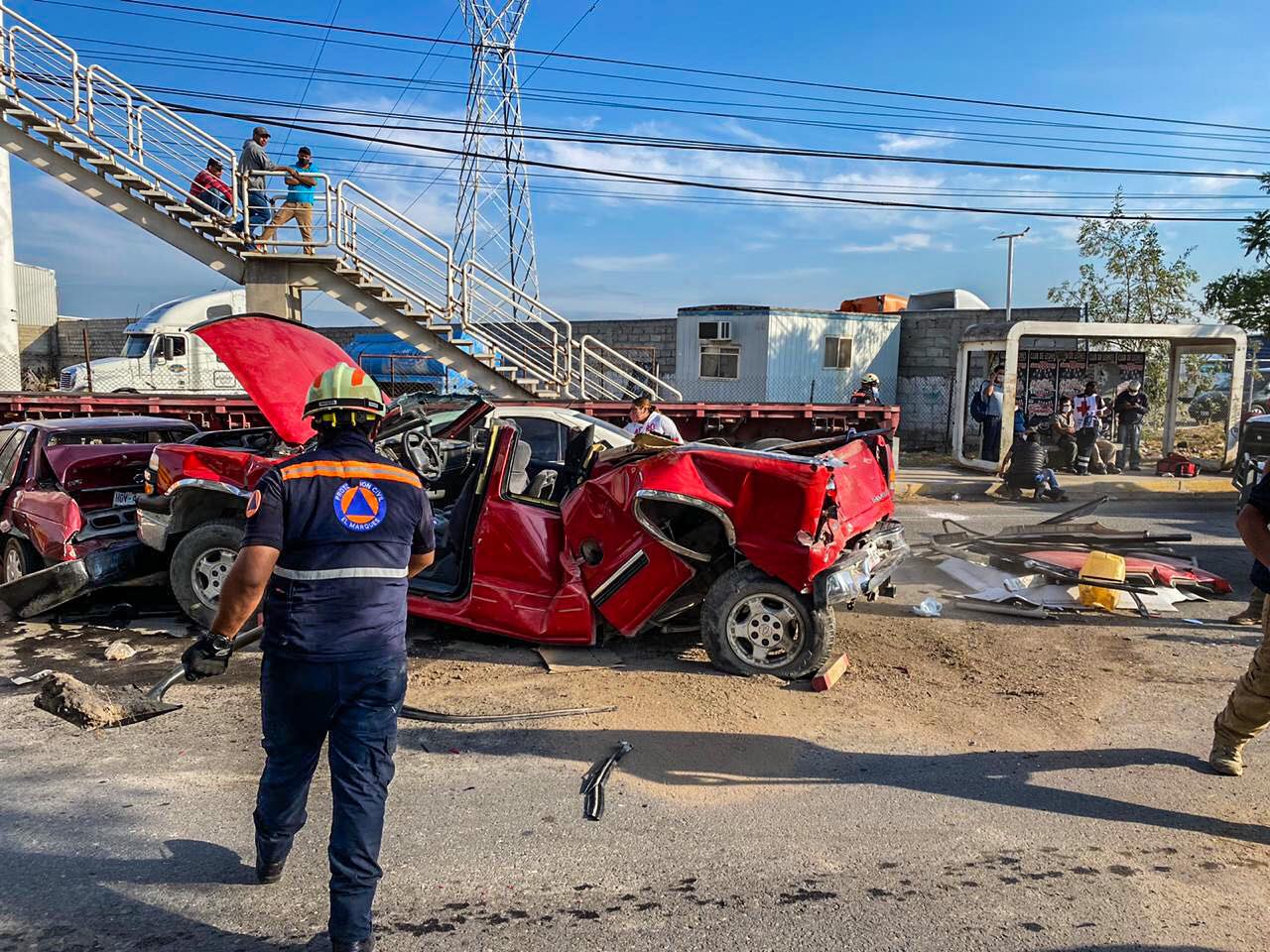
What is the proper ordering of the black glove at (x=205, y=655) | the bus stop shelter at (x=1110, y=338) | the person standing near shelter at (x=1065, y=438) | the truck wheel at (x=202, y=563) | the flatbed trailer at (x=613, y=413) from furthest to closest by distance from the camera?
1. the person standing near shelter at (x=1065, y=438)
2. the bus stop shelter at (x=1110, y=338)
3. the flatbed trailer at (x=613, y=413)
4. the truck wheel at (x=202, y=563)
5. the black glove at (x=205, y=655)

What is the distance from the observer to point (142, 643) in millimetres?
6379

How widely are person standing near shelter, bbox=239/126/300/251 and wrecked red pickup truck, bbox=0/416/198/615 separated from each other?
7.70 metres

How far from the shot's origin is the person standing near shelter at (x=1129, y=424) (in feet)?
56.3

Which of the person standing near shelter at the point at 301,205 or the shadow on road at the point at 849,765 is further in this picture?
the person standing near shelter at the point at 301,205

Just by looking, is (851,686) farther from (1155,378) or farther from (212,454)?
(1155,378)

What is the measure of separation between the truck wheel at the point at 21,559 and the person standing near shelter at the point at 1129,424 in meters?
17.2

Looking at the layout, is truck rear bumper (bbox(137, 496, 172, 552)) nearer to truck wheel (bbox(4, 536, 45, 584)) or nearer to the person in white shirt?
truck wheel (bbox(4, 536, 45, 584))

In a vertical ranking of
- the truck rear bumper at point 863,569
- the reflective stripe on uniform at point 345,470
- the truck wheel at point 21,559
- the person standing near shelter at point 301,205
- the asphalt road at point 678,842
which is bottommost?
the asphalt road at point 678,842

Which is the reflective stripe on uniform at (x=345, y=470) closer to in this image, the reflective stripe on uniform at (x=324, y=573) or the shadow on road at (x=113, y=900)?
the reflective stripe on uniform at (x=324, y=573)

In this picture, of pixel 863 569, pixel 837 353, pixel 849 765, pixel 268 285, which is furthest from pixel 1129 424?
pixel 268 285

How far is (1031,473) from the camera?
45.8 ft

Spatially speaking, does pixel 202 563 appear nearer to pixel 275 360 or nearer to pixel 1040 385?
pixel 275 360

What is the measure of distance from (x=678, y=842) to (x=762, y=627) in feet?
6.65

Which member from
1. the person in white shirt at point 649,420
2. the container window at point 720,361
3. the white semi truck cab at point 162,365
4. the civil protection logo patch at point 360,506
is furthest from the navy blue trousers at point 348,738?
the container window at point 720,361
